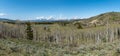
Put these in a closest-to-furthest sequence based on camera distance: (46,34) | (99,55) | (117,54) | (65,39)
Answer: (117,54), (99,55), (65,39), (46,34)

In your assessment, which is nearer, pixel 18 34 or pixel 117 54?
pixel 117 54

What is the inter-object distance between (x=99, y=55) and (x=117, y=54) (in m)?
1.79

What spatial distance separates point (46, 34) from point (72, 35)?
48.6 feet

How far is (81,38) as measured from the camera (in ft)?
343

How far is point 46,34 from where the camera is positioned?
104375 mm

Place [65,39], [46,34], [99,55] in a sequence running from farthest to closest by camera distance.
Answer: [46,34] → [65,39] → [99,55]

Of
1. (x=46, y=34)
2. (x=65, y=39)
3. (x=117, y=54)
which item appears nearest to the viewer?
(x=117, y=54)

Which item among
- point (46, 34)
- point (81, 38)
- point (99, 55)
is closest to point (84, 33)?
point (81, 38)

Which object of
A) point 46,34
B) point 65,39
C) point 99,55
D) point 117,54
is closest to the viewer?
point 117,54

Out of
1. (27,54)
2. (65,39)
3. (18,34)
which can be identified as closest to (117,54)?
(27,54)

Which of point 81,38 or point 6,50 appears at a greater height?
point 6,50

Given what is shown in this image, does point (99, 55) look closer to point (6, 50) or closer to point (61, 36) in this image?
point (6, 50)

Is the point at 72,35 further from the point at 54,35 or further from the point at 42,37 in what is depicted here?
the point at 42,37

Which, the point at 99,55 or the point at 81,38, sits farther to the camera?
the point at 81,38
